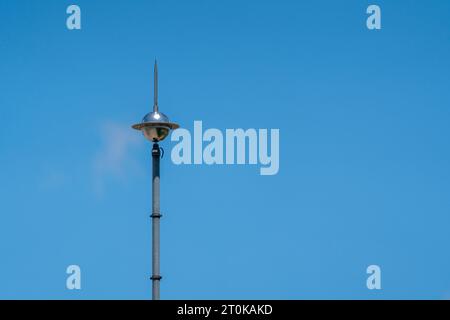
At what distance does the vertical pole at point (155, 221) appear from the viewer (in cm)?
2542

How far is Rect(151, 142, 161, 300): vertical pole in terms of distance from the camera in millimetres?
25422

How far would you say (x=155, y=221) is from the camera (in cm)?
2577
